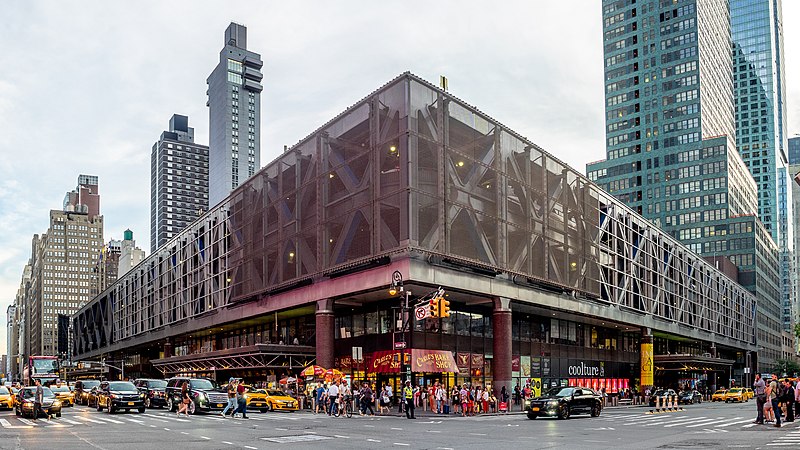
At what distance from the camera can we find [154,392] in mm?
48469

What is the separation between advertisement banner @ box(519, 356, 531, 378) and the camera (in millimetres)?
66844

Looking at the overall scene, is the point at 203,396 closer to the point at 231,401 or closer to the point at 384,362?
the point at 231,401

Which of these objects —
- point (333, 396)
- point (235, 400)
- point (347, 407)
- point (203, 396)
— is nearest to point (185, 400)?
point (203, 396)

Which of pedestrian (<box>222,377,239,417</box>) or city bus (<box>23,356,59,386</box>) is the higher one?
pedestrian (<box>222,377,239,417</box>)

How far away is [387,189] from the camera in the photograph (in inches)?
2090

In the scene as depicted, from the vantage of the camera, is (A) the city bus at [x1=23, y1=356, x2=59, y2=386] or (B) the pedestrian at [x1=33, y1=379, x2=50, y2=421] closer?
(B) the pedestrian at [x1=33, y1=379, x2=50, y2=421]

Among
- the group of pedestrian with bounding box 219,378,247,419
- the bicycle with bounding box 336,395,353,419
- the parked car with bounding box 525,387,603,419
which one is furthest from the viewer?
the bicycle with bounding box 336,395,353,419

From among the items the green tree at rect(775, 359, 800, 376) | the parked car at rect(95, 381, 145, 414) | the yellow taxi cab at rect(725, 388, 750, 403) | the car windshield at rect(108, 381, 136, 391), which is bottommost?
the green tree at rect(775, 359, 800, 376)

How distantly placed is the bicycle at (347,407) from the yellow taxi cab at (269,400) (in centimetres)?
485

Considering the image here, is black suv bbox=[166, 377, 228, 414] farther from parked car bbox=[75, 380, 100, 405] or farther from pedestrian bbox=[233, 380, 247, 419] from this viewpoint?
parked car bbox=[75, 380, 100, 405]

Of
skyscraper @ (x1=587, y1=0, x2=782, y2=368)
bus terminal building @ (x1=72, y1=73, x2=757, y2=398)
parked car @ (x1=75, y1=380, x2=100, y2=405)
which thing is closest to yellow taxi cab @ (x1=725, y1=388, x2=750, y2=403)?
bus terminal building @ (x1=72, y1=73, x2=757, y2=398)

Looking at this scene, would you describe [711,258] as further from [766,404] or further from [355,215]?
[766,404]

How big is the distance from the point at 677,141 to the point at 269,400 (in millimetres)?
128273

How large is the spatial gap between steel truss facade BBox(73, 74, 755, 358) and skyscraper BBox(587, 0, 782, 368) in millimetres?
68876
